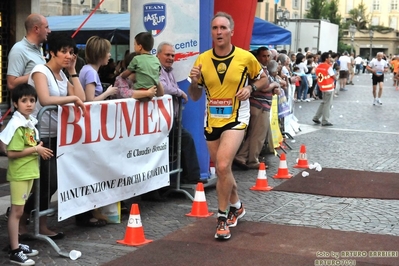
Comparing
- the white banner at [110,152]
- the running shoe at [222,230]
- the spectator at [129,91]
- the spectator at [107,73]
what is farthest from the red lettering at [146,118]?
the spectator at [107,73]

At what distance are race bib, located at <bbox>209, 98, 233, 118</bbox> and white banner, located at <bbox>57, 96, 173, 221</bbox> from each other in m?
0.94

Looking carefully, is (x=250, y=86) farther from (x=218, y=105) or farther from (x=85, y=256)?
(x=85, y=256)

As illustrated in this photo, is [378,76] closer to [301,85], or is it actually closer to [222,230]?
[301,85]

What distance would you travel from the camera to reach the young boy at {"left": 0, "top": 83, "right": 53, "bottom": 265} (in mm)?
5430

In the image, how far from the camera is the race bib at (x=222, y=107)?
21.4 ft

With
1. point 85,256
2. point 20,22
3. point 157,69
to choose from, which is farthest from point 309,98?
point 85,256

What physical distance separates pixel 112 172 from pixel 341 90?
92.5 ft

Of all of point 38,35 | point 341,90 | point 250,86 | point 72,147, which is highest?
point 38,35

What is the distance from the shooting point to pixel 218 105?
655cm

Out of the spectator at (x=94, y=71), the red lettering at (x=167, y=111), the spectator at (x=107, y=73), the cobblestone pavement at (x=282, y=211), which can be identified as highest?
Answer: the spectator at (x=94, y=71)

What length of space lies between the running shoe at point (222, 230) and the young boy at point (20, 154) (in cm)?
172

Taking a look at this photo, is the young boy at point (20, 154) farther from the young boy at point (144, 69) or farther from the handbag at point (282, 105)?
the handbag at point (282, 105)

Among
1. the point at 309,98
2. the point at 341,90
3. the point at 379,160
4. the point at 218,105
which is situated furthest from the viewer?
the point at 341,90

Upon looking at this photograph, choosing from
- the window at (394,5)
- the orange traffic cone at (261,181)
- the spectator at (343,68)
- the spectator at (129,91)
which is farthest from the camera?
the window at (394,5)
